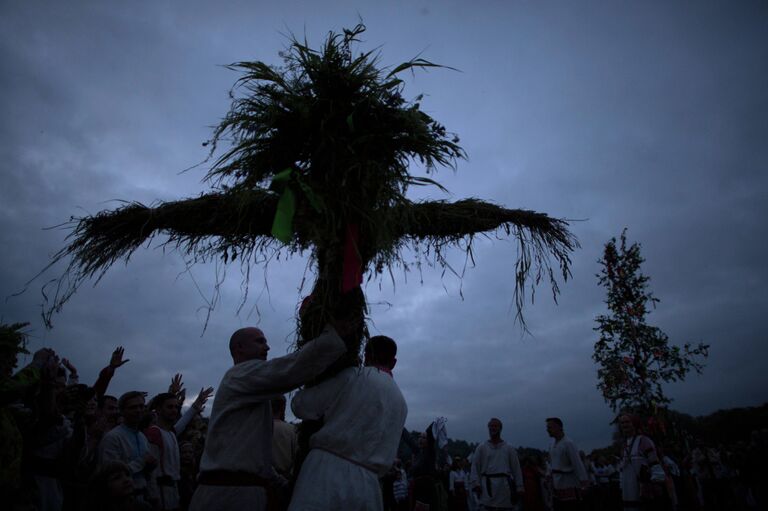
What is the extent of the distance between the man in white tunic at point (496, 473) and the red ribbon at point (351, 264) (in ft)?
23.8

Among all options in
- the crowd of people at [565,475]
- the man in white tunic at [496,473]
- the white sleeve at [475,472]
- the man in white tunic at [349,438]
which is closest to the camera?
the man in white tunic at [349,438]

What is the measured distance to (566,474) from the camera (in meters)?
8.66

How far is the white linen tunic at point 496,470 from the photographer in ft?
28.4

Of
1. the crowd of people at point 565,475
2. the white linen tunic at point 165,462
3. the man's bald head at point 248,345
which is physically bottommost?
the crowd of people at point 565,475

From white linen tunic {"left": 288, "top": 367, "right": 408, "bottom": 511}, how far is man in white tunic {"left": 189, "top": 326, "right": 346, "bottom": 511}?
0.72ft

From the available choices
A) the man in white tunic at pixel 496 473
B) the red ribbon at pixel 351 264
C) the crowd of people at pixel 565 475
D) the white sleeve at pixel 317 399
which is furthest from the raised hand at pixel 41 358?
the man in white tunic at pixel 496 473

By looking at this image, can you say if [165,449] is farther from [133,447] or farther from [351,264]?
[351,264]

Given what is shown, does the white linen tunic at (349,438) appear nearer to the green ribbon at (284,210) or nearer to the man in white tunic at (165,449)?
the green ribbon at (284,210)

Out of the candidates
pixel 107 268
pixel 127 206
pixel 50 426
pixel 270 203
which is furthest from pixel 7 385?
pixel 270 203

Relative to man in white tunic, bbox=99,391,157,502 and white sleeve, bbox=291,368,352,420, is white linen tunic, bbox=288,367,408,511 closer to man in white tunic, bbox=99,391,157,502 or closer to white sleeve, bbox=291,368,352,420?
white sleeve, bbox=291,368,352,420

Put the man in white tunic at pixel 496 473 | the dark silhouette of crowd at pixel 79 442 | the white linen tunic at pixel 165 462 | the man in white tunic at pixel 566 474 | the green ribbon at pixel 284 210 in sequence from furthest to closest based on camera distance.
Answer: the man in white tunic at pixel 496 473
the man in white tunic at pixel 566 474
the white linen tunic at pixel 165 462
the dark silhouette of crowd at pixel 79 442
the green ribbon at pixel 284 210

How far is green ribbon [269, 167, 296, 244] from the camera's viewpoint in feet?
9.12

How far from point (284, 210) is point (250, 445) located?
5.03 ft

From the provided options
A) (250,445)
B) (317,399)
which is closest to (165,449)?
(250,445)
